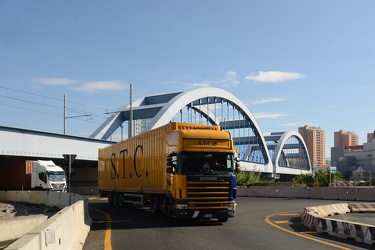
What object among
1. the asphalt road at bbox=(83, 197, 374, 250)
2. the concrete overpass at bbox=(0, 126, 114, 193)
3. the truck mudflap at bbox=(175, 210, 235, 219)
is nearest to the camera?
the asphalt road at bbox=(83, 197, 374, 250)

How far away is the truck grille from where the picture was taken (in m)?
16.1

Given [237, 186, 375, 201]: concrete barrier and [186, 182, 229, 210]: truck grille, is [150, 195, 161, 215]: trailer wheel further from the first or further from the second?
[237, 186, 375, 201]: concrete barrier

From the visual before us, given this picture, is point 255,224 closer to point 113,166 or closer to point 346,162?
point 113,166

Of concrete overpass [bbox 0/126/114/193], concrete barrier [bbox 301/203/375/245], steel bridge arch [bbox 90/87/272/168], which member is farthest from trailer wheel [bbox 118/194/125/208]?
steel bridge arch [bbox 90/87/272/168]

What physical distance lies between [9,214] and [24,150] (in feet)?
57.9

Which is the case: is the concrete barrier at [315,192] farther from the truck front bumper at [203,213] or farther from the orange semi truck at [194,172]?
the truck front bumper at [203,213]

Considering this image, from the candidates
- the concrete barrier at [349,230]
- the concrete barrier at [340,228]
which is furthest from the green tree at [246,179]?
the concrete barrier at [349,230]

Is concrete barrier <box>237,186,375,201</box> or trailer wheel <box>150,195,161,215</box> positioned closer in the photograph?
trailer wheel <box>150,195,161,215</box>

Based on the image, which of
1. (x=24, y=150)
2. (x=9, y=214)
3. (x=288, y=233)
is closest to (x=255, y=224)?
(x=288, y=233)

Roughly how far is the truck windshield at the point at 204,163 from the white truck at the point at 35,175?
3050 cm

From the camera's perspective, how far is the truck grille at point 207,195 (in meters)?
16.1

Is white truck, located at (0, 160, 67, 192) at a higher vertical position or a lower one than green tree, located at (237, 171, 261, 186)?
higher

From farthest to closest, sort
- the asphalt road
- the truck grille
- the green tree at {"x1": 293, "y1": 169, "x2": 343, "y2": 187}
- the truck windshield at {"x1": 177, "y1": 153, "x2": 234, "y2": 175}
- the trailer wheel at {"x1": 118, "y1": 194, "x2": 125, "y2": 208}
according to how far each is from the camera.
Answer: the green tree at {"x1": 293, "y1": 169, "x2": 343, "y2": 187}
the trailer wheel at {"x1": 118, "y1": 194, "x2": 125, "y2": 208}
the truck windshield at {"x1": 177, "y1": 153, "x2": 234, "y2": 175}
the truck grille
the asphalt road

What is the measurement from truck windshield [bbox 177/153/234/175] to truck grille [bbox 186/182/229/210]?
436 mm
